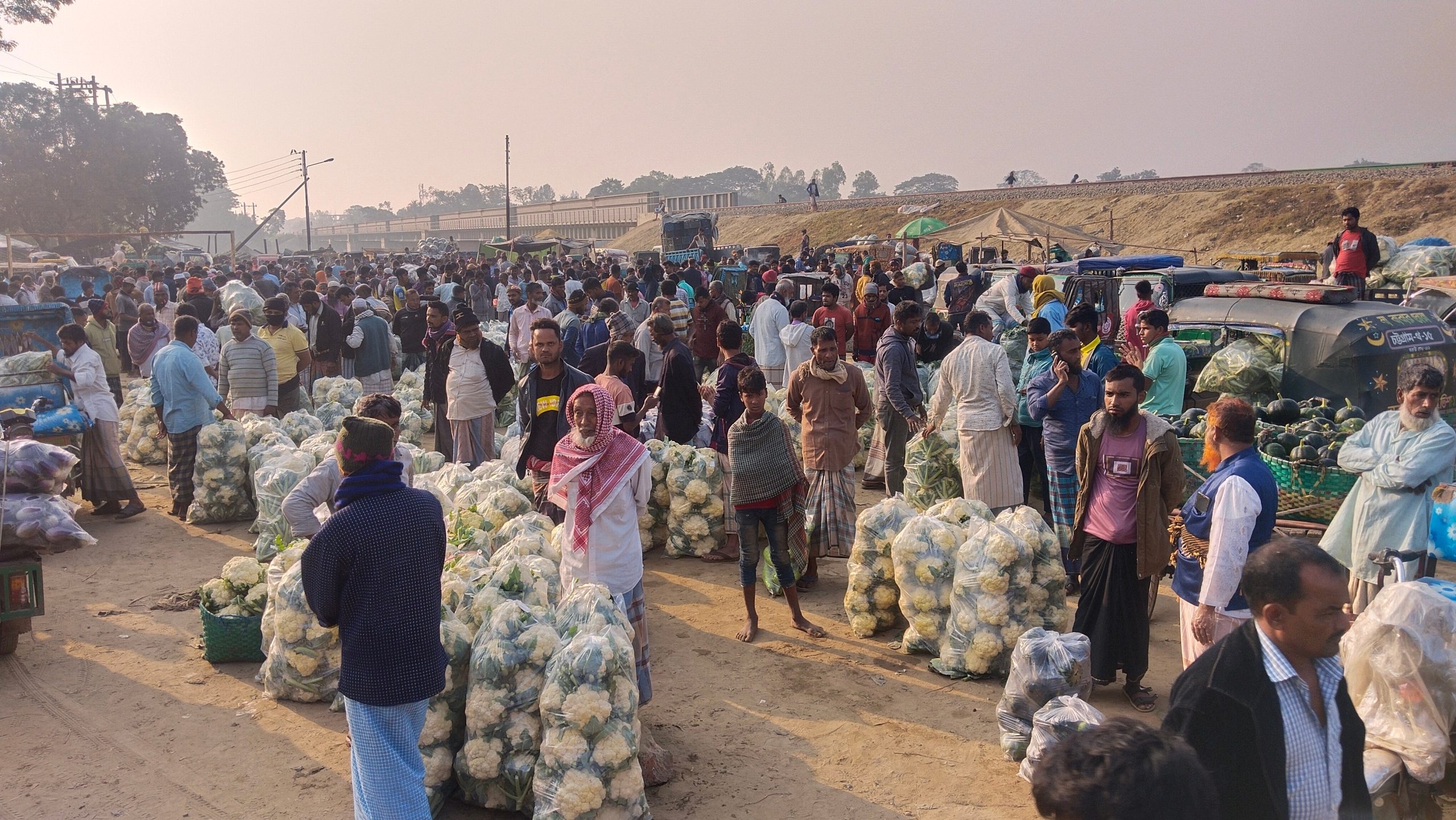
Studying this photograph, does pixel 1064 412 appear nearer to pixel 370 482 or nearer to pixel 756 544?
pixel 756 544

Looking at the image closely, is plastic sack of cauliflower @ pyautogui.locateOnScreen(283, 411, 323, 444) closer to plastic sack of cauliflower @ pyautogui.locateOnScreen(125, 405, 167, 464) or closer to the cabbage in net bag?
plastic sack of cauliflower @ pyautogui.locateOnScreen(125, 405, 167, 464)

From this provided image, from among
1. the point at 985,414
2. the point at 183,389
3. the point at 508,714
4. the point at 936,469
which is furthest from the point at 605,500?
the point at 183,389

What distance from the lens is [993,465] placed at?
22.1ft

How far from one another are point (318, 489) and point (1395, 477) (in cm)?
521

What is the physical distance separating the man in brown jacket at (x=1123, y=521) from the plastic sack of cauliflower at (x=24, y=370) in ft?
28.9

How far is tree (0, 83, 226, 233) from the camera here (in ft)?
155

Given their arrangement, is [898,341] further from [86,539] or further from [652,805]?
[86,539]

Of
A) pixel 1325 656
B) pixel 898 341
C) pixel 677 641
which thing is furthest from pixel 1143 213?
pixel 1325 656

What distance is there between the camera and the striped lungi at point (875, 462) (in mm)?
9250

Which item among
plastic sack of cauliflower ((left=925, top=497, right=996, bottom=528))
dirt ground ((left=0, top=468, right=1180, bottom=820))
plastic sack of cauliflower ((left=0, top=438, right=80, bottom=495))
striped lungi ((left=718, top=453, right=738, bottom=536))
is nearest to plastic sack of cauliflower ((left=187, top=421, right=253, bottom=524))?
dirt ground ((left=0, top=468, right=1180, bottom=820))

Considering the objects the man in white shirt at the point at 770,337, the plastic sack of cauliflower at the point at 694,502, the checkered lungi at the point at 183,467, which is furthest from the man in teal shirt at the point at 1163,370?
the checkered lungi at the point at 183,467

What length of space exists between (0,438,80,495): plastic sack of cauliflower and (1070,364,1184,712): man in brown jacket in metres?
6.09

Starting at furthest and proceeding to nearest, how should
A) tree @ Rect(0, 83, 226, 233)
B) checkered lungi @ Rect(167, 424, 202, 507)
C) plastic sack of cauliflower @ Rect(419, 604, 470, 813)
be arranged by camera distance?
tree @ Rect(0, 83, 226, 233)
checkered lungi @ Rect(167, 424, 202, 507)
plastic sack of cauliflower @ Rect(419, 604, 470, 813)

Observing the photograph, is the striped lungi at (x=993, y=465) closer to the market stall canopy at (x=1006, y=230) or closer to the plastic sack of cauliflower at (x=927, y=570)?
the plastic sack of cauliflower at (x=927, y=570)
